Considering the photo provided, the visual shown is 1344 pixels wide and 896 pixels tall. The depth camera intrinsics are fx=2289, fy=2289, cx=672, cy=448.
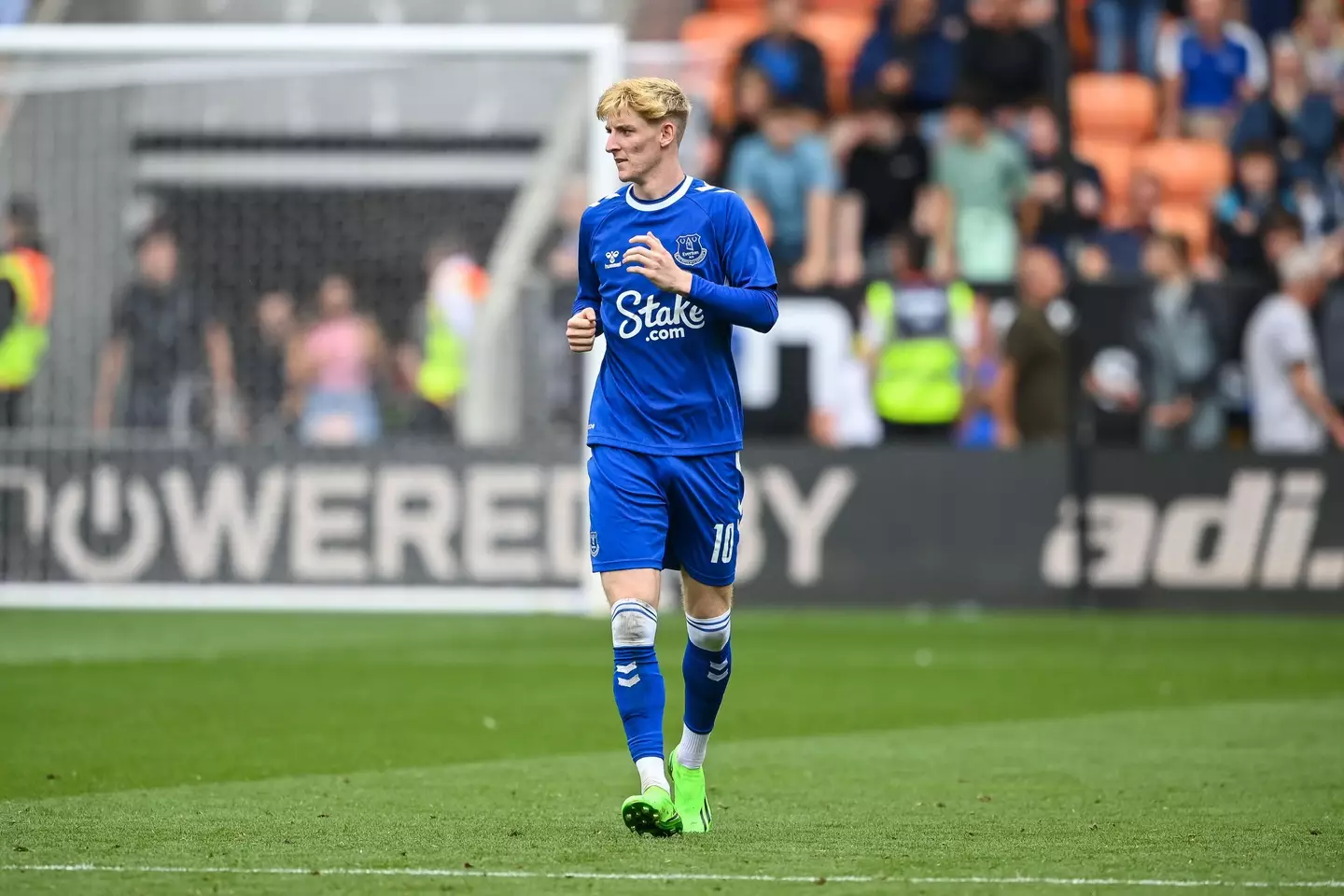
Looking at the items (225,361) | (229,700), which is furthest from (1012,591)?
(229,700)

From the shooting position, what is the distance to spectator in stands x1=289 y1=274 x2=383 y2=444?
16.1 meters

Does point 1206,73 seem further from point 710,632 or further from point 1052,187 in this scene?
point 710,632

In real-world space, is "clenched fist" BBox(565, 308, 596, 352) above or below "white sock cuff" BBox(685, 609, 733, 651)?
above

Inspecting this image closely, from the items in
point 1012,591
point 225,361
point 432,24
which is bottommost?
point 1012,591

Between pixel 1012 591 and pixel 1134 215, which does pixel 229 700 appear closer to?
pixel 1012 591

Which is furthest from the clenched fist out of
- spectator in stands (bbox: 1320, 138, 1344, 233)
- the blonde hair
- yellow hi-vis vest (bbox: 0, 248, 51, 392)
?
spectator in stands (bbox: 1320, 138, 1344, 233)

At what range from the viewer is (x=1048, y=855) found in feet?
20.1

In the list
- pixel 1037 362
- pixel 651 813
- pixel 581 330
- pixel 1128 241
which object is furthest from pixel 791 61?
pixel 651 813

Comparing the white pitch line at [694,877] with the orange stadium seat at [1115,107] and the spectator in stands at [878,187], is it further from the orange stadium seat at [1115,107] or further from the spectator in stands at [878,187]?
the orange stadium seat at [1115,107]

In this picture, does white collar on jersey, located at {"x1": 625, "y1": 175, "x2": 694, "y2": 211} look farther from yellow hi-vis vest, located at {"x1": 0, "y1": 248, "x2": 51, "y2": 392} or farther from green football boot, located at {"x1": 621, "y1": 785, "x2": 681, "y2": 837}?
yellow hi-vis vest, located at {"x1": 0, "y1": 248, "x2": 51, "y2": 392}

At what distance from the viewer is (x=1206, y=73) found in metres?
19.3

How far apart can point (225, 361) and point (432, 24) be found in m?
3.88

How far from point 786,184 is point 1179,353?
3.07 m

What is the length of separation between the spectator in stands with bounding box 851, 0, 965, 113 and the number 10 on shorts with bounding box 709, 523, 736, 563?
36.8ft
